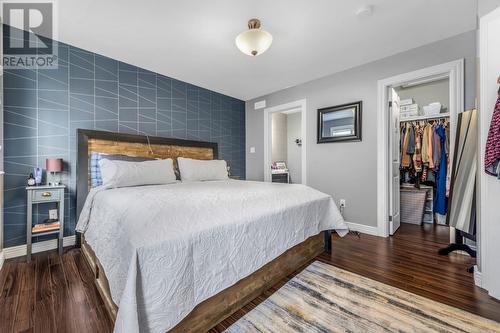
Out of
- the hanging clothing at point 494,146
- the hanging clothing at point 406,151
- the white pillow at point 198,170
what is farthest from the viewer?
the hanging clothing at point 406,151

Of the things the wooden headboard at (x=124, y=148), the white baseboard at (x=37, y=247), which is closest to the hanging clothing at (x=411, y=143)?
the wooden headboard at (x=124, y=148)

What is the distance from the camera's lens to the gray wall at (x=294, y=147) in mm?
5934

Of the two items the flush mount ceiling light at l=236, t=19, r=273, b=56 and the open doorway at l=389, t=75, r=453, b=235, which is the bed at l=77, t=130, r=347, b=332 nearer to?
the flush mount ceiling light at l=236, t=19, r=273, b=56

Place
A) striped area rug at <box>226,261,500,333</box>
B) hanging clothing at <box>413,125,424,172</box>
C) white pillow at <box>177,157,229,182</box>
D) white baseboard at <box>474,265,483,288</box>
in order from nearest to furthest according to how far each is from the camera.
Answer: striped area rug at <box>226,261,500,333</box> < white baseboard at <box>474,265,483,288</box> < white pillow at <box>177,157,229,182</box> < hanging clothing at <box>413,125,424,172</box>

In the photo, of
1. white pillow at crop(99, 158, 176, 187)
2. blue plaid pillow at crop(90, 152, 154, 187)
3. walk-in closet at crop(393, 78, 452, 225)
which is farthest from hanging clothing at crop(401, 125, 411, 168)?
blue plaid pillow at crop(90, 152, 154, 187)

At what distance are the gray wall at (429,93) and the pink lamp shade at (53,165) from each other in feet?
18.5

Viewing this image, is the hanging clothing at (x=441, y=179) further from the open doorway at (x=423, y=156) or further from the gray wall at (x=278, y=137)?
the gray wall at (x=278, y=137)

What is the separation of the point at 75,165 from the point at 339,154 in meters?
3.65

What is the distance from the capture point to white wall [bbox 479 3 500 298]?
155 centimetres

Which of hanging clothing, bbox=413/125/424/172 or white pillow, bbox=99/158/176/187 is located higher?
hanging clothing, bbox=413/125/424/172

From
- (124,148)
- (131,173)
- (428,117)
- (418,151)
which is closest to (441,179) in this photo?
(418,151)

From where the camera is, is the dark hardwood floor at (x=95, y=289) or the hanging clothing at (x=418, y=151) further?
the hanging clothing at (x=418, y=151)

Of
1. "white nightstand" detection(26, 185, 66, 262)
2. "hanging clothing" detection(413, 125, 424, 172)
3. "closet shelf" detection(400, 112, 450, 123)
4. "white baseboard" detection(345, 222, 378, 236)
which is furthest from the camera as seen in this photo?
"hanging clothing" detection(413, 125, 424, 172)

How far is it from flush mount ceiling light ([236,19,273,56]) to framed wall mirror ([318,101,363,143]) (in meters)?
1.78
